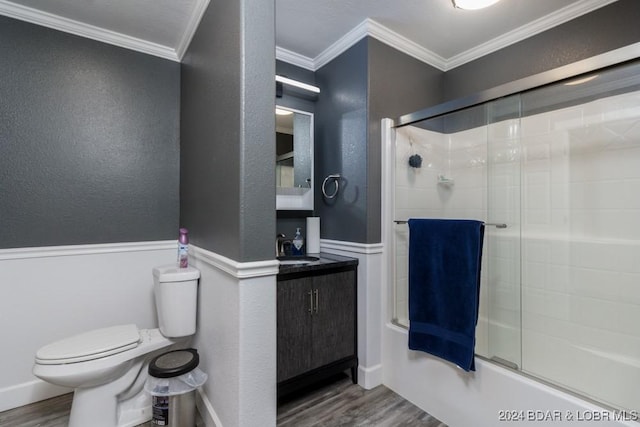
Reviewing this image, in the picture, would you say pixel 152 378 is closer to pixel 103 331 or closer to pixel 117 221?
pixel 103 331

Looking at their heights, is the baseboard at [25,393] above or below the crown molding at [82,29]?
below

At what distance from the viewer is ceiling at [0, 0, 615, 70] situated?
5.79 ft

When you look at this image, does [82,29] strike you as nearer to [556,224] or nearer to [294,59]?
[294,59]

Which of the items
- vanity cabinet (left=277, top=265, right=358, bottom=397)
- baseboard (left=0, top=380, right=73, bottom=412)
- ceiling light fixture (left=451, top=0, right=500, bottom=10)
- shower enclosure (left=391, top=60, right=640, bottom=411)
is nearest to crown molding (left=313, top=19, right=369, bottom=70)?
ceiling light fixture (left=451, top=0, right=500, bottom=10)

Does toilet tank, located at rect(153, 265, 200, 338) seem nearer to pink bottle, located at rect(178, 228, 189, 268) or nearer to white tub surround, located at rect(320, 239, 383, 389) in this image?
pink bottle, located at rect(178, 228, 189, 268)

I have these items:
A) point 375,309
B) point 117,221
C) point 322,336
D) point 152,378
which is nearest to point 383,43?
point 375,309

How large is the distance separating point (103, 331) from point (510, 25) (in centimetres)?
324

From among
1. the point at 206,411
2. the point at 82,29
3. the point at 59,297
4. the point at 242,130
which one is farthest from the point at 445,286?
the point at 82,29

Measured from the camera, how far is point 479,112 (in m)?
1.80

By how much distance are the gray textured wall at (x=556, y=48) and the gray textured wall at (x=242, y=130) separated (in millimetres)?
1836

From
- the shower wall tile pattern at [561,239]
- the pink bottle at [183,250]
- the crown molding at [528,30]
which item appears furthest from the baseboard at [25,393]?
the crown molding at [528,30]

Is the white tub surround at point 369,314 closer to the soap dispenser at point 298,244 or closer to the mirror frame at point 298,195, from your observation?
the soap dispenser at point 298,244

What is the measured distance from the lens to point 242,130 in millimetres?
1219

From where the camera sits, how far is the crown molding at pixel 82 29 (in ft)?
5.70
